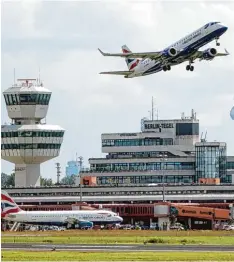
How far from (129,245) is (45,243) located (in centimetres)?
1220

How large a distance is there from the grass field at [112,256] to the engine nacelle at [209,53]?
46.1m

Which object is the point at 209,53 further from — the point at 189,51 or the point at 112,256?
the point at 112,256

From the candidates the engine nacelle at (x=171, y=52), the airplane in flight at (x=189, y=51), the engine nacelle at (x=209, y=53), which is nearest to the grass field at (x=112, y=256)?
the airplane in flight at (x=189, y=51)

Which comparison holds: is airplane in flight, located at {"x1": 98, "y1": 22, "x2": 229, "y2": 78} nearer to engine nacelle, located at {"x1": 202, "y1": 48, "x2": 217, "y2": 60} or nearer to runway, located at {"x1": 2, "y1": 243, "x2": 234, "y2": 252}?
engine nacelle, located at {"x1": 202, "y1": 48, "x2": 217, "y2": 60}

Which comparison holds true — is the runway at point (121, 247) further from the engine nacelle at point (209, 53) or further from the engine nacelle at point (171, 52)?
the engine nacelle at point (209, 53)

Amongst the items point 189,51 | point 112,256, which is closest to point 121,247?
point 112,256

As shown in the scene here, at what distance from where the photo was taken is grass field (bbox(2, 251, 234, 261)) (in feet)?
341

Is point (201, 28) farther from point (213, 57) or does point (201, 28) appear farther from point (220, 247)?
point (220, 247)

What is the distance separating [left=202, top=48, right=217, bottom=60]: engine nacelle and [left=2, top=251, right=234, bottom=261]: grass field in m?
46.1

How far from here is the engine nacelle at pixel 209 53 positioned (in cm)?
15400

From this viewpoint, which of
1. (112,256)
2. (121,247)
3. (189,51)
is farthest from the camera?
(189,51)

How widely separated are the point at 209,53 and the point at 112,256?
52.4 metres

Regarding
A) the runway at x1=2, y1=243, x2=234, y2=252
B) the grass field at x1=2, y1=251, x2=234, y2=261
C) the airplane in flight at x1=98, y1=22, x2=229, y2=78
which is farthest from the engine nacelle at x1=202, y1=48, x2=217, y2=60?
the grass field at x1=2, y1=251, x2=234, y2=261

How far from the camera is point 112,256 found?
10775 centimetres
